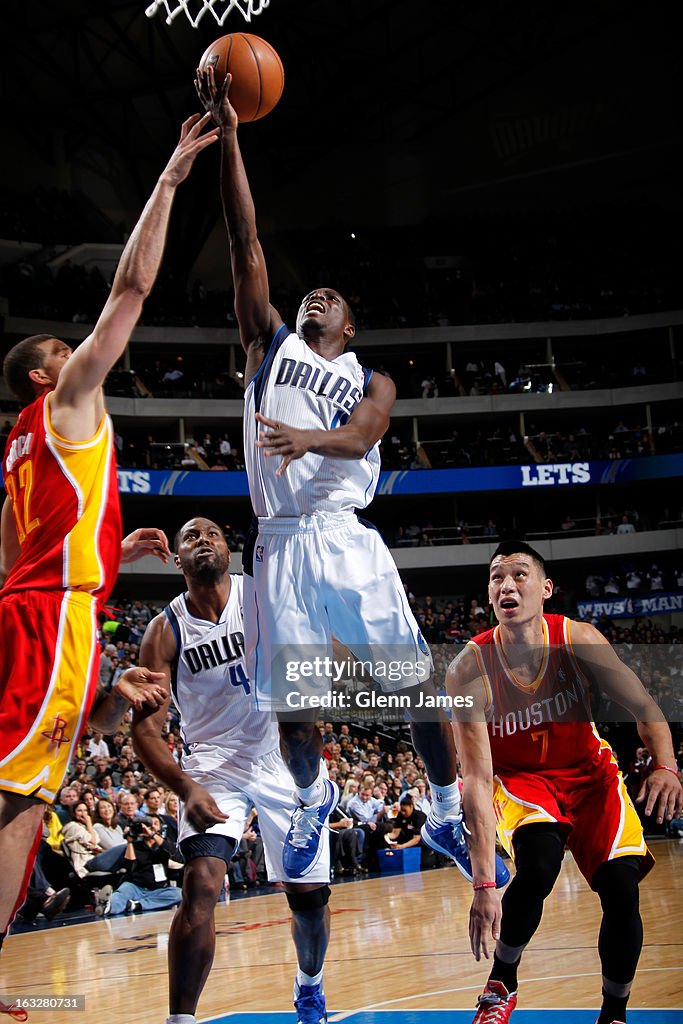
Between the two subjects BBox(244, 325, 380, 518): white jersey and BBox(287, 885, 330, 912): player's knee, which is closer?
BBox(244, 325, 380, 518): white jersey

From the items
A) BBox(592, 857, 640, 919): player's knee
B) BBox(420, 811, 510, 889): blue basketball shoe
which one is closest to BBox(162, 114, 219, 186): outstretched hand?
BBox(420, 811, 510, 889): blue basketball shoe

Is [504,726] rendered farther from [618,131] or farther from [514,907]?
[618,131]

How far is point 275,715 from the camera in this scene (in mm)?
4891

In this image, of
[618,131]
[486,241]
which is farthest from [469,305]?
[618,131]

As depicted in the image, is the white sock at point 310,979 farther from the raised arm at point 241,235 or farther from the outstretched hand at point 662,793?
the raised arm at point 241,235

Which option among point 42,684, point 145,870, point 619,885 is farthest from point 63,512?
point 145,870

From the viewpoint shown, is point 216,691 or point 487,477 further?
point 487,477

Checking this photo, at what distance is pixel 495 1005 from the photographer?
439cm

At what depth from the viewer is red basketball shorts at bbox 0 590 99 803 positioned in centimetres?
344

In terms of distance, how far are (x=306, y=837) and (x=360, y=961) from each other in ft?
9.55

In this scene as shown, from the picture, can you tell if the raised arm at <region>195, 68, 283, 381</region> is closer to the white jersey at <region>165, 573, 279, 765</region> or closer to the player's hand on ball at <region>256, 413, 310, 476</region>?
the player's hand on ball at <region>256, 413, 310, 476</region>

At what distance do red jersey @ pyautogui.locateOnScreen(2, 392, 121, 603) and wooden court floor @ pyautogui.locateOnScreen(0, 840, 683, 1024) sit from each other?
9.73 ft

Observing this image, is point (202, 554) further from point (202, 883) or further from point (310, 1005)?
point (310, 1005)

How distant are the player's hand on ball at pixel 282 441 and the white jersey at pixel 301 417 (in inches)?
27.5
